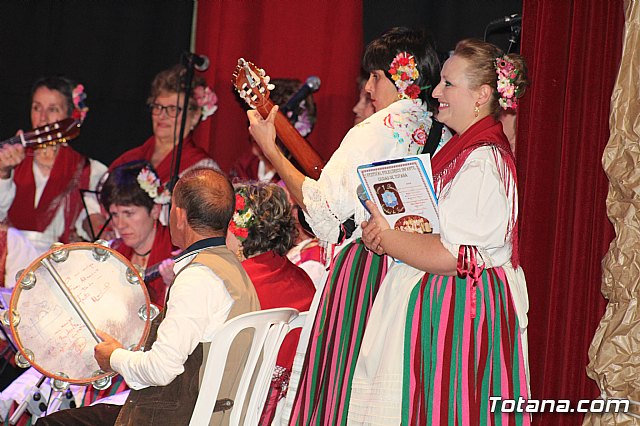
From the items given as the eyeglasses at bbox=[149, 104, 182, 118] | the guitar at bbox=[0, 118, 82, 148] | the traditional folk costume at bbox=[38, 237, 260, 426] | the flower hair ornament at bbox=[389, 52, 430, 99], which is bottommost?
the traditional folk costume at bbox=[38, 237, 260, 426]

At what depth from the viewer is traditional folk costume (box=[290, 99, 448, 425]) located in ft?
8.96

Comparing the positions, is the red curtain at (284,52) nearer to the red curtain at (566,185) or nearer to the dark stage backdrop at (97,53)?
the dark stage backdrop at (97,53)

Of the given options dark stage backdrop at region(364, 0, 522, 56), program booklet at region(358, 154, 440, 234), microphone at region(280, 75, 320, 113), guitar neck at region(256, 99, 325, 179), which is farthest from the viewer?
microphone at region(280, 75, 320, 113)

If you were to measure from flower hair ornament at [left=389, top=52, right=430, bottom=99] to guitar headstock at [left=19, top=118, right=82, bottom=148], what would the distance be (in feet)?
9.05

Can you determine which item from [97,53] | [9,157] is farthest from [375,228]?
[97,53]

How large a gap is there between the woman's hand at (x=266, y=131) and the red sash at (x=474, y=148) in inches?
21.9

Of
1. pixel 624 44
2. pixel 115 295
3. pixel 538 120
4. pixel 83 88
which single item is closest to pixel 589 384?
pixel 538 120

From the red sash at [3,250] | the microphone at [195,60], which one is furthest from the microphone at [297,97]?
the red sash at [3,250]

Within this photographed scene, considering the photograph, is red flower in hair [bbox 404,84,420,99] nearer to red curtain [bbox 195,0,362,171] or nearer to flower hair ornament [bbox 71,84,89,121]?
red curtain [bbox 195,0,362,171]

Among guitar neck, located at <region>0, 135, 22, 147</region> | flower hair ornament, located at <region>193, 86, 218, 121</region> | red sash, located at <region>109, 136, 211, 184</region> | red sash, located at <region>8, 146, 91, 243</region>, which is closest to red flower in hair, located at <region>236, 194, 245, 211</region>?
red sash, located at <region>109, 136, 211, 184</region>

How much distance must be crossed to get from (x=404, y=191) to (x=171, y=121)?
313 centimetres

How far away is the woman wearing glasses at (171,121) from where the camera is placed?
5.15 metres

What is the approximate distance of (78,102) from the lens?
548cm

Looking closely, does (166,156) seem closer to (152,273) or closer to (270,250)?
(152,273)
